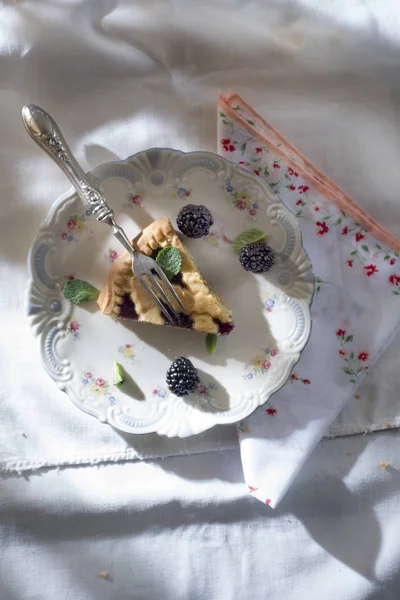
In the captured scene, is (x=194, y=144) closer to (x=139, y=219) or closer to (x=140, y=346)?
(x=139, y=219)

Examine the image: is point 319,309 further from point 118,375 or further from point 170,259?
point 118,375

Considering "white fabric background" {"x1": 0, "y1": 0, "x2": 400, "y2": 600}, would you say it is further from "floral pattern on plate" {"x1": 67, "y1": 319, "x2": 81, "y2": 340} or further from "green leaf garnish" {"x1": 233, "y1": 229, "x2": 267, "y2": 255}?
"green leaf garnish" {"x1": 233, "y1": 229, "x2": 267, "y2": 255}

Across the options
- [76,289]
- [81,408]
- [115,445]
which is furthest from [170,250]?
[115,445]

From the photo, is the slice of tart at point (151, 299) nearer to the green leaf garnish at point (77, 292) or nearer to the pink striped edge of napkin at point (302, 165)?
the green leaf garnish at point (77, 292)

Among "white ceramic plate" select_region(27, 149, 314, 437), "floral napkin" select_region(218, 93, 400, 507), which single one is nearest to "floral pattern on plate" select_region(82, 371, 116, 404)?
"white ceramic plate" select_region(27, 149, 314, 437)

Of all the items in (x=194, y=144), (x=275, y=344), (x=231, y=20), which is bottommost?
→ (x=275, y=344)

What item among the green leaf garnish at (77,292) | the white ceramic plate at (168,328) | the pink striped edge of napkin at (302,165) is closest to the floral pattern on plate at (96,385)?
the white ceramic plate at (168,328)
